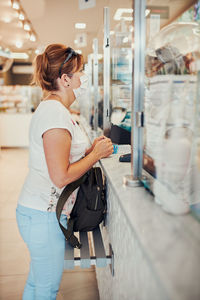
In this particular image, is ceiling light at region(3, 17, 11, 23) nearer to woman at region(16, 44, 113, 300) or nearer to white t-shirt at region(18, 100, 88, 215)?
woman at region(16, 44, 113, 300)

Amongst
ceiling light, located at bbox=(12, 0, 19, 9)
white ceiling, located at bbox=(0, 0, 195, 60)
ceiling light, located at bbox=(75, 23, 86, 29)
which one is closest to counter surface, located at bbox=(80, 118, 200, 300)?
white ceiling, located at bbox=(0, 0, 195, 60)

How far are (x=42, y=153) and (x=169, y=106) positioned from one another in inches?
25.8

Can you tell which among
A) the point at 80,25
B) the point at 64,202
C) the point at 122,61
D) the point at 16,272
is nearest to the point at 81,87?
the point at 64,202

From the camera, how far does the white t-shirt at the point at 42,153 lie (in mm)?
1245

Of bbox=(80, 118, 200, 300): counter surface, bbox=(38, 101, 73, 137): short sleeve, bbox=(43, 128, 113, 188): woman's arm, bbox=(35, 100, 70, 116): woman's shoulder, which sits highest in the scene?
bbox=(35, 100, 70, 116): woman's shoulder

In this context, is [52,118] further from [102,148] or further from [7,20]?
[7,20]

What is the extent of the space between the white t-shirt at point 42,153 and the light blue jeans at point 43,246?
0.05 meters

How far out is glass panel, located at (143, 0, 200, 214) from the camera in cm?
85

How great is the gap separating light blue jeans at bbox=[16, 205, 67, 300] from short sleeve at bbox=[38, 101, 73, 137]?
407 mm

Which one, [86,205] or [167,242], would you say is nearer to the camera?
[167,242]

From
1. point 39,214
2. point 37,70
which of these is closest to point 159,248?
point 39,214

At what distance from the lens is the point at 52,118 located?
4.05 feet

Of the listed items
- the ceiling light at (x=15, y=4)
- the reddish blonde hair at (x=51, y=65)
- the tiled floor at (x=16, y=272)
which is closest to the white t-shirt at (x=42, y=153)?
the reddish blonde hair at (x=51, y=65)

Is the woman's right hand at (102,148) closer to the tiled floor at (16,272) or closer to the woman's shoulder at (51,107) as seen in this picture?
the woman's shoulder at (51,107)
